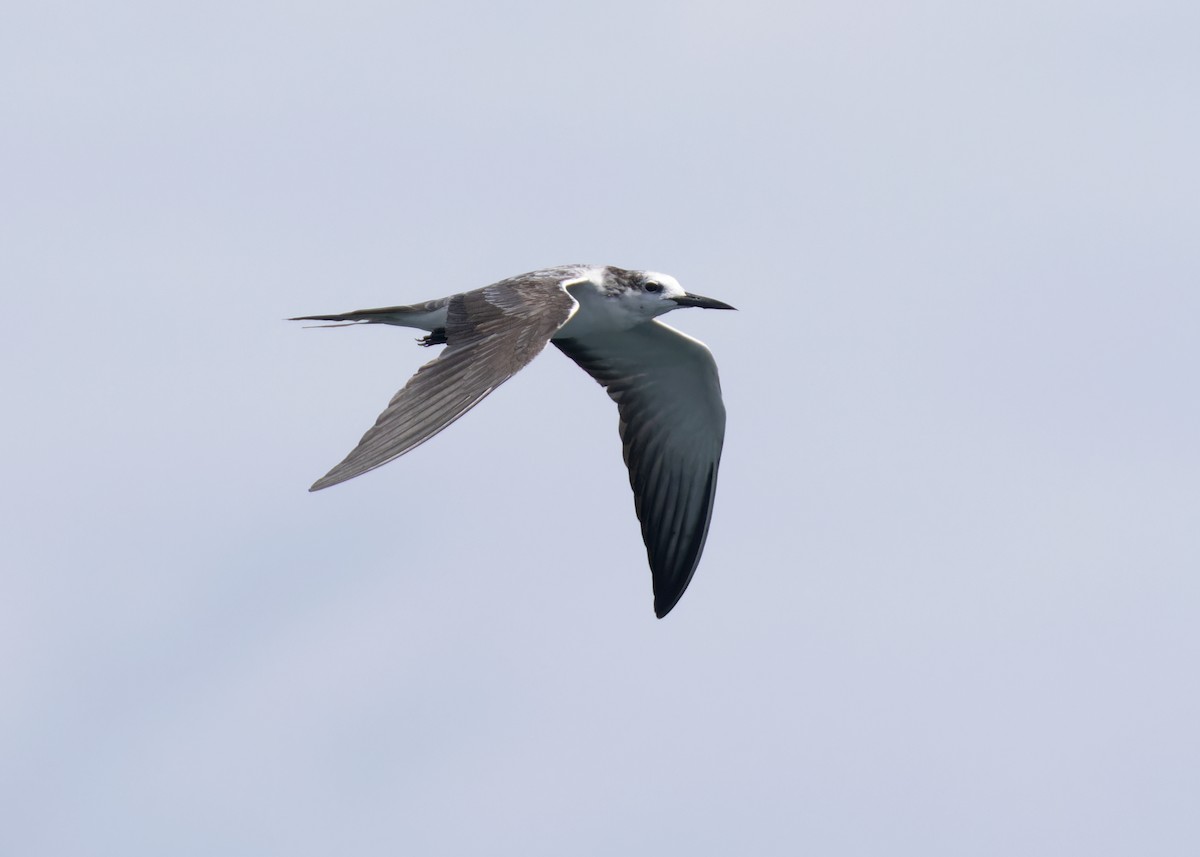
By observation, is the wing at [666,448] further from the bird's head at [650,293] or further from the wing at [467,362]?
the wing at [467,362]

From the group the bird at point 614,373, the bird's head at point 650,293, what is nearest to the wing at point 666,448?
the bird at point 614,373

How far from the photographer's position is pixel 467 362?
1620 cm

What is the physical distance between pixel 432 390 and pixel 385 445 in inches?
45.9

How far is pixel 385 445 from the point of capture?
14.7 metres

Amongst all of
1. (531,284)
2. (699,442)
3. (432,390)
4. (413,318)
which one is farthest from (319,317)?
(699,442)

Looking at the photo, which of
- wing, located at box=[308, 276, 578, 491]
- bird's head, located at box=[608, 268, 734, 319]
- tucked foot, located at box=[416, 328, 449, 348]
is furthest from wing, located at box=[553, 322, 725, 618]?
wing, located at box=[308, 276, 578, 491]

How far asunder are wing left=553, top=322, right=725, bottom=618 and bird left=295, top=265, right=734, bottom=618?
0.04 feet

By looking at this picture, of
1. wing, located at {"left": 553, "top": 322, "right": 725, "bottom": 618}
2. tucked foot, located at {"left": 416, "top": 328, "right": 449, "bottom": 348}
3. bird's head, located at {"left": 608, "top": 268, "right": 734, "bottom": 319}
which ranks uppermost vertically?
bird's head, located at {"left": 608, "top": 268, "right": 734, "bottom": 319}

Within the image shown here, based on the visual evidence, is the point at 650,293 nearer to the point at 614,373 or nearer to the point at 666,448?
the point at 614,373

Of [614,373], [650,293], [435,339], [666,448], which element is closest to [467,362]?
[435,339]

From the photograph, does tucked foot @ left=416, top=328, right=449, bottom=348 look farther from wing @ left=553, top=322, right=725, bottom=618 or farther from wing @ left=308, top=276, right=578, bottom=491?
wing @ left=553, top=322, right=725, bottom=618

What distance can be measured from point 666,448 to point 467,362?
6.21 m

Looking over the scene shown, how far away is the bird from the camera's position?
15.5 meters

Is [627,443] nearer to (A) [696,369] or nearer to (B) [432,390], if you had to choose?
(A) [696,369]
